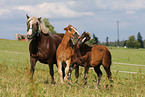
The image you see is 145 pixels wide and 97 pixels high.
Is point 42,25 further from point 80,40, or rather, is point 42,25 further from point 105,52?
point 105,52

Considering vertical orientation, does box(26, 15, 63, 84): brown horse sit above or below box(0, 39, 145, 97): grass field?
above

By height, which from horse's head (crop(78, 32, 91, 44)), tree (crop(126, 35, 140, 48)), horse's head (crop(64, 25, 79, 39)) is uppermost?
horse's head (crop(64, 25, 79, 39))

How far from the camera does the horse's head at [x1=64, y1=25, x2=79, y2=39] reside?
235 inches

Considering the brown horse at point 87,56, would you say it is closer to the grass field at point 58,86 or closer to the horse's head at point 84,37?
the horse's head at point 84,37

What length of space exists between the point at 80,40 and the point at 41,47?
5.05 feet

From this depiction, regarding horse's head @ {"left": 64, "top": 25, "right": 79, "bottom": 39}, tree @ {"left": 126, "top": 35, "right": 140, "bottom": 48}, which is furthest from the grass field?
tree @ {"left": 126, "top": 35, "right": 140, "bottom": 48}

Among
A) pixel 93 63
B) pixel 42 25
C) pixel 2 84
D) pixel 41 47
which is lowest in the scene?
pixel 2 84

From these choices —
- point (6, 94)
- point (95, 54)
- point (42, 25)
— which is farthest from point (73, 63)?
point (6, 94)

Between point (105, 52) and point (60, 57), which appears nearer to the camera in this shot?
point (60, 57)

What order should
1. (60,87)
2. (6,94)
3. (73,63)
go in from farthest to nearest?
(73,63) → (60,87) → (6,94)

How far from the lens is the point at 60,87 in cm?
579

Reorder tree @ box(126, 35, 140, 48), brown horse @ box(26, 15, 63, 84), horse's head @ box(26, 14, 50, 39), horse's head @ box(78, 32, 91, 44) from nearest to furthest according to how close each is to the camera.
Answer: horse's head @ box(78, 32, 91, 44)
horse's head @ box(26, 14, 50, 39)
brown horse @ box(26, 15, 63, 84)
tree @ box(126, 35, 140, 48)

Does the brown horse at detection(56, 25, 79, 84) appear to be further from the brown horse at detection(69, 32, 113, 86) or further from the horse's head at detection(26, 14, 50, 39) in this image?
the horse's head at detection(26, 14, 50, 39)

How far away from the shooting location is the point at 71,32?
608 centimetres
